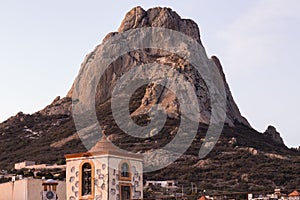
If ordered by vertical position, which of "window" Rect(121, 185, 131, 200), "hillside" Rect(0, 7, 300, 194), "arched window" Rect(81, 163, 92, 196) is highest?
"hillside" Rect(0, 7, 300, 194)

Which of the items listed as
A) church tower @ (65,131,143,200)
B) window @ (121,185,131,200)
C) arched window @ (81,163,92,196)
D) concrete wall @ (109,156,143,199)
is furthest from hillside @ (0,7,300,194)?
arched window @ (81,163,92,196)

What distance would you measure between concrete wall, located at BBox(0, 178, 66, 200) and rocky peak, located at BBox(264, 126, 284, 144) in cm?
12073

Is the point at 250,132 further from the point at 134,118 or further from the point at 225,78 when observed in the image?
the point at 134,118

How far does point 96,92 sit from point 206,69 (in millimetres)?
24900

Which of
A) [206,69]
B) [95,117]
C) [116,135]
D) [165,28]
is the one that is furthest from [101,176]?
[165,28]

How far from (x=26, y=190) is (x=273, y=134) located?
12535 cm

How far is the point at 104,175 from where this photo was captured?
38.5 meters

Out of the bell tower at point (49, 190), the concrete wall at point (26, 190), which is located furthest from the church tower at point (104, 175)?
the concrete wall at point (26, 190)

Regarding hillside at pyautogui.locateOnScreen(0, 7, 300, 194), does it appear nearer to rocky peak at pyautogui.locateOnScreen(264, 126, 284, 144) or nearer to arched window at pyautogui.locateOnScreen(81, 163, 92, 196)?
rocky peak at pyautogui.locateOnScreen(264, 126, 284, 144)

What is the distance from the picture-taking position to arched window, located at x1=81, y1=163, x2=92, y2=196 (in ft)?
128

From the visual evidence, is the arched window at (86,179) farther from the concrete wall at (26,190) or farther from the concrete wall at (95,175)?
the concrete wall at (26,190)

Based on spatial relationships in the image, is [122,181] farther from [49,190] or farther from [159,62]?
[159,62]

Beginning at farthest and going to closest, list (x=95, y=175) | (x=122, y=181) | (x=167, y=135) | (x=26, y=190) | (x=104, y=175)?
(x=167, y=135)
(x=26, y=190)
(x=122, y=181)
(x=95, y=175)
(x=104, y=175)

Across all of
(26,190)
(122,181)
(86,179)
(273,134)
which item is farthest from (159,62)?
(86,179)
